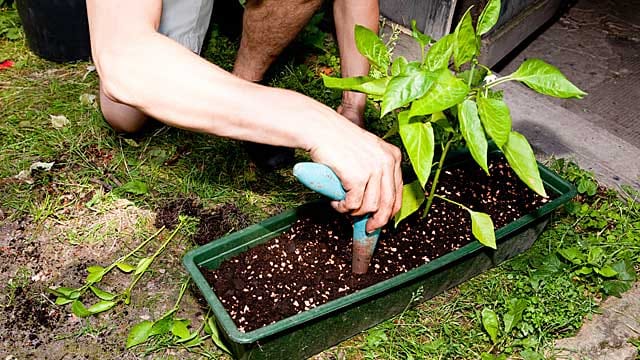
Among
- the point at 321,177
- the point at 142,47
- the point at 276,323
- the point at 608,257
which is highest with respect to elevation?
the point at 142,47

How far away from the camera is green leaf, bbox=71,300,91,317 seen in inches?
65.6

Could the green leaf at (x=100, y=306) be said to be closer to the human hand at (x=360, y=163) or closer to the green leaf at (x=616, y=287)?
the human hand at (x=360, y=163)

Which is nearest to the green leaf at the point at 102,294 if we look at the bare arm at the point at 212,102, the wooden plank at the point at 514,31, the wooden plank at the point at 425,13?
the bare arm at the point at 212,102

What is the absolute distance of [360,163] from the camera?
3.92 feet

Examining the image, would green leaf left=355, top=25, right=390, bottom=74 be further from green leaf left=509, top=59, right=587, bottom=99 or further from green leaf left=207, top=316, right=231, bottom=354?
green leaf left=207, top=316, right=231, bottom=354

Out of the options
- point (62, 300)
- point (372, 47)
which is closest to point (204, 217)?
point (62, 300)

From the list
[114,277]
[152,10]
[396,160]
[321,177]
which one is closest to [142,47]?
[152,10]

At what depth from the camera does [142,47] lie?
1.19 meters

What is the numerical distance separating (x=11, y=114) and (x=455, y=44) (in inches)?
60.2

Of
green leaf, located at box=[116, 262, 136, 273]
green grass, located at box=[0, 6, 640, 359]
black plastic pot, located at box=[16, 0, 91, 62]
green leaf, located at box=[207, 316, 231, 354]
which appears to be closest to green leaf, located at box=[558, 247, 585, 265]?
green grass, located at box=[0, 6, 640, 359]

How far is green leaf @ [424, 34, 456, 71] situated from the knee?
0.98 metres

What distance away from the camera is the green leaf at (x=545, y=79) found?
129 centimetres

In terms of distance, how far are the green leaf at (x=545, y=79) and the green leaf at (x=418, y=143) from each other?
0.70 ft

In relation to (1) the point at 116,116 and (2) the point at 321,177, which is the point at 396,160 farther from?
(1) the point at 116,116
